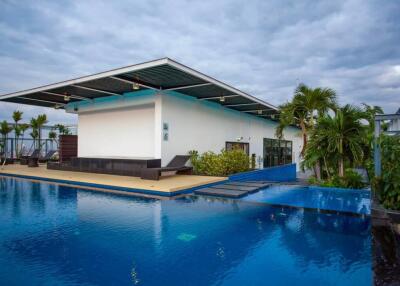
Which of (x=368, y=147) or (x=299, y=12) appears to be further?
(x=299, y=12)

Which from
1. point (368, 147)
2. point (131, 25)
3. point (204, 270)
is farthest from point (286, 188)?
point (131, 25)

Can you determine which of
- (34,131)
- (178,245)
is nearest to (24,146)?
(34,131)

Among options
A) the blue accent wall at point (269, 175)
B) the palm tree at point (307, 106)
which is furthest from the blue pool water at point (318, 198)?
the palm tree at point (307, 106)

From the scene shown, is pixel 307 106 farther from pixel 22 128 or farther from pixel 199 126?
pixel 22 128

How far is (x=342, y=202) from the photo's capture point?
7.00 metres

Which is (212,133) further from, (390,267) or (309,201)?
(390,267)

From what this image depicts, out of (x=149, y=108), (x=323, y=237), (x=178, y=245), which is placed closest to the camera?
(x=178, y=245)

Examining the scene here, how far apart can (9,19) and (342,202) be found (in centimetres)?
1402

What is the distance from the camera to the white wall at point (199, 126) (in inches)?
469

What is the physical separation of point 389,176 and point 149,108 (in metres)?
9.93

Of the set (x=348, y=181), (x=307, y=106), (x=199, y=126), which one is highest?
(x=307, y=106)

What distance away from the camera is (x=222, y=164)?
11.1 m

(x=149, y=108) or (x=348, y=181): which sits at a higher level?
(x=149, y=108)

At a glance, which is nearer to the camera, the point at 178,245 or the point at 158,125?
the point at 178,245
